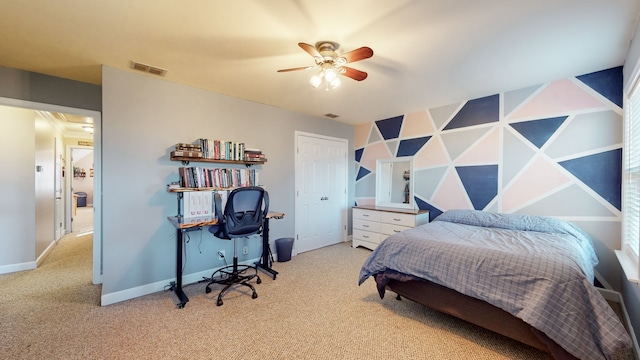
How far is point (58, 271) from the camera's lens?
3.23 meters

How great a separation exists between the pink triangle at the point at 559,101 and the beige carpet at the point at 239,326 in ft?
8.56

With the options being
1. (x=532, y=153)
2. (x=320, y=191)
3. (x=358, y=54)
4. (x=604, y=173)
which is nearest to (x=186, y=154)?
(x=358, y=54)

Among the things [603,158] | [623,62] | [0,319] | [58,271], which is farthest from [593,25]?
[58,271]

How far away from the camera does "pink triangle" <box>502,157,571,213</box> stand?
112 inches

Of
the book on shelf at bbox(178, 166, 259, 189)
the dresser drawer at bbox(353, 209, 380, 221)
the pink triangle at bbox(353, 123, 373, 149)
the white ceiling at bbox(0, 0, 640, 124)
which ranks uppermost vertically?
the white ceiling at bbox(0, 0, 640, 124)

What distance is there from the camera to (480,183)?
3.39m

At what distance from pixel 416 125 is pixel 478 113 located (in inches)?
35.7

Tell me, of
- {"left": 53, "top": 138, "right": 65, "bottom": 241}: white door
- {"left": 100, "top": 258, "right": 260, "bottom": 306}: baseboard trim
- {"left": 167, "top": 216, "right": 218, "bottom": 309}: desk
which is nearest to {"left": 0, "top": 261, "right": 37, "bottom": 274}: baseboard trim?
{"left": 53, "top": 138, "right": 65, "bottom": 241}: white door

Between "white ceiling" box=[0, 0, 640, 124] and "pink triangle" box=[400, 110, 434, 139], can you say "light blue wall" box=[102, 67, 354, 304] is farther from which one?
"pink triangle" box=[400, 110, 434, 139]

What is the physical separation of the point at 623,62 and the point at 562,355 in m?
2.84

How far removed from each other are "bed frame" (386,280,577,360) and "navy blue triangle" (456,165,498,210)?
189 centimetres

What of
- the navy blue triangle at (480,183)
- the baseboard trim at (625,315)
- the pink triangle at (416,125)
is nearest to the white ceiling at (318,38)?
A: the pink triangle at (416,125)

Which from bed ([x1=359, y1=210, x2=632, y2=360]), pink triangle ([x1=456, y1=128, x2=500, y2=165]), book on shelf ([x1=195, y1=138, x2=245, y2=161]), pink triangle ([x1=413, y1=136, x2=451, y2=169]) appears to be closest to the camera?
bed ([x1=359, y1=210, x2=632, y2=360])

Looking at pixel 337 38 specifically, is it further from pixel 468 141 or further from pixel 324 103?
pixel 468 141
